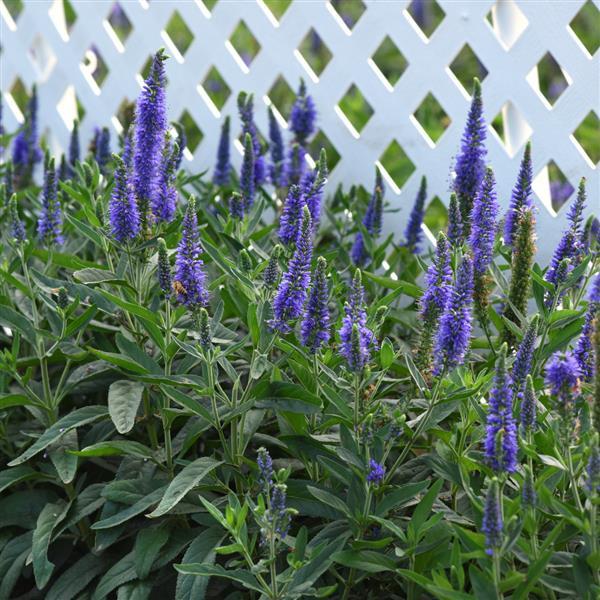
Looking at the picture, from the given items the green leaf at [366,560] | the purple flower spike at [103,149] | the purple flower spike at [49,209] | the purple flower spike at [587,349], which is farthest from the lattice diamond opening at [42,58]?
the green leaf at [366,560]

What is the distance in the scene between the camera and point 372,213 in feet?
12.2

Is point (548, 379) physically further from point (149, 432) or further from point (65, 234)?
point (65, 234)

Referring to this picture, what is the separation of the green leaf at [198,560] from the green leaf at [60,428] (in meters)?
0.47

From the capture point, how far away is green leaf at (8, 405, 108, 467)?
8.82 feet

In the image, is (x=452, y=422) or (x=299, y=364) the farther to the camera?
(x=452, y=422)

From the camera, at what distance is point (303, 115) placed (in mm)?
4223

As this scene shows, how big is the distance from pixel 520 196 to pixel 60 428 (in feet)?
4.90

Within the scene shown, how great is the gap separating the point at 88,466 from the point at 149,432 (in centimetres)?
38

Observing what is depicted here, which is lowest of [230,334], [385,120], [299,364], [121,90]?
[299,364]

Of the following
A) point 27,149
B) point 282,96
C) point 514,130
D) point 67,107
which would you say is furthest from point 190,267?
point 282,96

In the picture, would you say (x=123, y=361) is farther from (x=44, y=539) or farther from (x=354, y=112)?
(x=354, y=112)

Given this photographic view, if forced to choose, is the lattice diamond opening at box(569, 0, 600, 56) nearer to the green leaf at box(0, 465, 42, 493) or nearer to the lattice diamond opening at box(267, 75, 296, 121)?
the lattice diamond opening at box(267, 75, 296, 121)

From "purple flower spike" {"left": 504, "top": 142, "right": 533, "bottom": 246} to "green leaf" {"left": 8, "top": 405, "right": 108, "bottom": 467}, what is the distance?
1.32m

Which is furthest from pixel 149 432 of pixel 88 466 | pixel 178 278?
pixel 178 278
